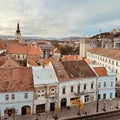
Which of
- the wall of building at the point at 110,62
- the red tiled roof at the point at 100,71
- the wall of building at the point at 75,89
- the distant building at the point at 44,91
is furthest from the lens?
the wall of building at the point at 110,62

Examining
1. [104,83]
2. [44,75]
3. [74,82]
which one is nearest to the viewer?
[44,75]

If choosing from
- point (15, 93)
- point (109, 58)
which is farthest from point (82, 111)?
→ point (109, 58)

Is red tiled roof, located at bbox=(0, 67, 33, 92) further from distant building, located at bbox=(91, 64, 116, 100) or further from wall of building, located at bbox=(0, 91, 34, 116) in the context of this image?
distant building, located at bbox=(91, 64, 116, 100)

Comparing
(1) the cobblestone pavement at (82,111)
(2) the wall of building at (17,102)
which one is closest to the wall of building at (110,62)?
(1) the cobblestone pavement at (82,111)

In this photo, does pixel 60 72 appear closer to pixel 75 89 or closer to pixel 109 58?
pixel 75 89

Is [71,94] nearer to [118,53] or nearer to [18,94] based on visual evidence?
[18,94]

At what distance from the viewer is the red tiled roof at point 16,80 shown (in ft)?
115

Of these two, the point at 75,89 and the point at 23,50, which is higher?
the point at 23,50

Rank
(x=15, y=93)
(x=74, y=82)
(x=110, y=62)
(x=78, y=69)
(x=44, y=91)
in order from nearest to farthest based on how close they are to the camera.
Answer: (x=15, y=93) → (x=44, y=91) → (x=74, y=82) → (x=78, y=69) → (x=110, y=62)

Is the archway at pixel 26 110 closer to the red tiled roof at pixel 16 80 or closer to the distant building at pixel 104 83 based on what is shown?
the red tiled roof at pixel 16 80

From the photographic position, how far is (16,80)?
36.3 meters

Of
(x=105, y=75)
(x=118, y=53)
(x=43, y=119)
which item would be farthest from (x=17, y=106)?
(x=118, y=53)

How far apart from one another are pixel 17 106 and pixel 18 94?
1.99m

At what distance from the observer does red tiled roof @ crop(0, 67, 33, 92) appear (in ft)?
115
